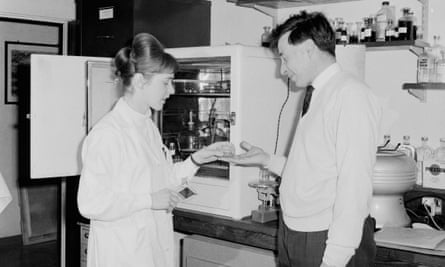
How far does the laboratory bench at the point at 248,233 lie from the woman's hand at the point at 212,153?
339 millimetres

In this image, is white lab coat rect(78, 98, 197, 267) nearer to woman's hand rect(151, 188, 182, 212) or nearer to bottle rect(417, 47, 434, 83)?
woman's hand rect(151, 188, 182, 212)

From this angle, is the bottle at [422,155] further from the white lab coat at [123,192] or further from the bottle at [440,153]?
the white lab coat at [123,192]

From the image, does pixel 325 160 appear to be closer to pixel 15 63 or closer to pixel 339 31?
pixel 339 31

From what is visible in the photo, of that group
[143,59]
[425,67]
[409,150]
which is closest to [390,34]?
[425,67]

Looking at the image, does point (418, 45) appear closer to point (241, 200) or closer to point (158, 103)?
point (241, 200)

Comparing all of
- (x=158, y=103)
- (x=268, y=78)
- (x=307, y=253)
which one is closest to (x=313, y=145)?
(x=307, y=253)

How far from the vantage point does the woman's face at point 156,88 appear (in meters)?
1.94

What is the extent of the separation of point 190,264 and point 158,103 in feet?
3.16

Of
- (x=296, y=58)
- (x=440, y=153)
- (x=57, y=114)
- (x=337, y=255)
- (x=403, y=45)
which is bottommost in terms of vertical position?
(x=337, y=255)

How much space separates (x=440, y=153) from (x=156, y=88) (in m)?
1.41

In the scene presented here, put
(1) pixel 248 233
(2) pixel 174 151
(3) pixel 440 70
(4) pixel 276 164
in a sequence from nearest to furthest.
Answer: (4) pixel 276 164, (1) pixel 248 233, (3) pixel 440 70, (2) pixel 174 151

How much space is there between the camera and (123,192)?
1.86m

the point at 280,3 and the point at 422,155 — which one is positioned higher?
the point at 280,3

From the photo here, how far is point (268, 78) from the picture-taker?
260 centimetres
